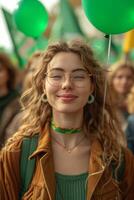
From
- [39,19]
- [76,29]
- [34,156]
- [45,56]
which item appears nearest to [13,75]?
[39,19]

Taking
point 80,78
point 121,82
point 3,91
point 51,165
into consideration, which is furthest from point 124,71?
point 51,165

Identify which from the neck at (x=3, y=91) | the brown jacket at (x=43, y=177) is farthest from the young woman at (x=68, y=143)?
the neck at (x=3, y=91)

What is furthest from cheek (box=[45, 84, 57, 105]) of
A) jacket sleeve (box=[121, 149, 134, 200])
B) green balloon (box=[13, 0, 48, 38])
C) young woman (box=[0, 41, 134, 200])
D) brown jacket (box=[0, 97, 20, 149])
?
green balloon (box=[13, 0, 48, 38])

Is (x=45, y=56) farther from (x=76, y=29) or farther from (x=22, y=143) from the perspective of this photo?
(x=76, y=29)

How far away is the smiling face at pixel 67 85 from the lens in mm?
2463

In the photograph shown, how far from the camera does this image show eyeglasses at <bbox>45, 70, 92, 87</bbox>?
2.48m

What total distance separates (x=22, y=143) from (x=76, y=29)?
4478mm

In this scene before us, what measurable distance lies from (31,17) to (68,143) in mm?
1555

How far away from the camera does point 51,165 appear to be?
2.42 metres

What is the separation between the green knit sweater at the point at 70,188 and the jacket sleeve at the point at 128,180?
270 millimetres

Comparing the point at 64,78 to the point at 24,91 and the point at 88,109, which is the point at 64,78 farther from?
the point at 24,91

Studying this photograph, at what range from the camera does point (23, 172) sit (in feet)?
7.82

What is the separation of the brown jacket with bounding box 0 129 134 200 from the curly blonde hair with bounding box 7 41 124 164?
4.3 inches

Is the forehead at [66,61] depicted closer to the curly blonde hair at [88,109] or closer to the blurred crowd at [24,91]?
the curly blonde hair at [88,109]
